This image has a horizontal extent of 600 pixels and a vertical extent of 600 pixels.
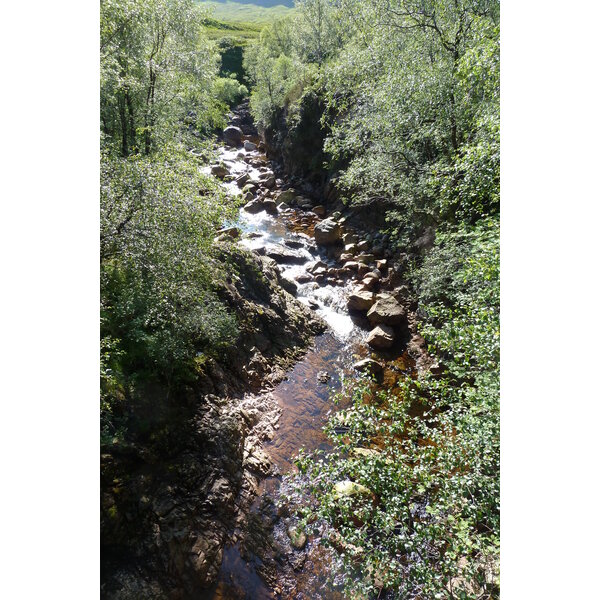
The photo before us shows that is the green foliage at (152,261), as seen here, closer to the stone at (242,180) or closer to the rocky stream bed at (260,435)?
the rocky stream bed at (260,435)

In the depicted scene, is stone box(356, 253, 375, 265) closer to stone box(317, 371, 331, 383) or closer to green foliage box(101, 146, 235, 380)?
stone box(317, 371, 331, 383)

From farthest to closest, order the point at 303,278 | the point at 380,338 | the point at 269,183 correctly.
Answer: the point at 269,183 < the point at 303,278 < the point at 380,338

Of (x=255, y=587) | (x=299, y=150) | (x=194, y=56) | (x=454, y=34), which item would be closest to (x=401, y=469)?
(x=255, y=587)

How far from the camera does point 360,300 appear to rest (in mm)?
17547

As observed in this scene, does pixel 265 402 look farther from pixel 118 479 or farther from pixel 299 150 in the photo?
pixel 299 150

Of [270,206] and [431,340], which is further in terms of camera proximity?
[270,206]

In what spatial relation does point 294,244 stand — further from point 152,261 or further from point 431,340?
point 152,261

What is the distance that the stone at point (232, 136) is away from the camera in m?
44.8

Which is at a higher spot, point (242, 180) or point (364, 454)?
point (242, 180)

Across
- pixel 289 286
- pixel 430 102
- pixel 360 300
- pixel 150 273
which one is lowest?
pixel 360 300

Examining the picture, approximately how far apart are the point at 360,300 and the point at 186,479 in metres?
11.3

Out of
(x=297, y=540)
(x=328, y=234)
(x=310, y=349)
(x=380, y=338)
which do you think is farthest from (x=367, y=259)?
(x=297, y=540)

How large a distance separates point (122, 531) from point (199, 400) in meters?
3.72

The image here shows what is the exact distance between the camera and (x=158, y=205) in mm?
8617
